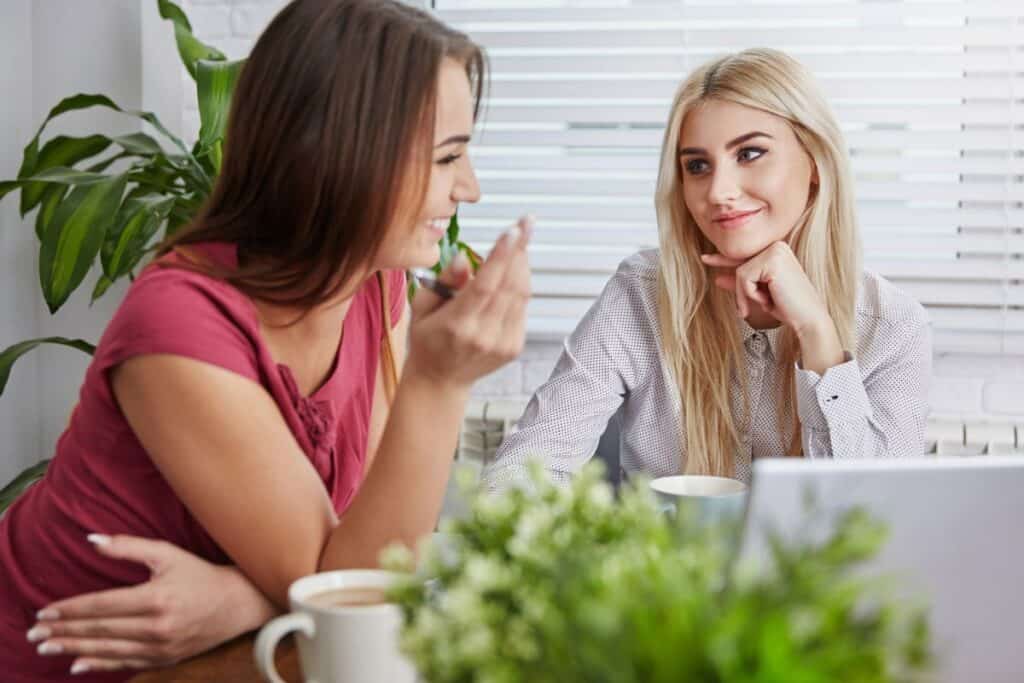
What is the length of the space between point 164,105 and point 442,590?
84.4 inches

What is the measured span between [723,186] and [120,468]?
3.19 feet

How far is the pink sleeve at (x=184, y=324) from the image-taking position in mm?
1043

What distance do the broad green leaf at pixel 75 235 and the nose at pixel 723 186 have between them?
100 centimetres

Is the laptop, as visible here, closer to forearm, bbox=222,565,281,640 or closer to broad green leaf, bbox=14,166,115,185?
forearm, bbox=222,565,281,640

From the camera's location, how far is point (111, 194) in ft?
6.59

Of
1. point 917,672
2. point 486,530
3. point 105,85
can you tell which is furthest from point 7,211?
point 917,672

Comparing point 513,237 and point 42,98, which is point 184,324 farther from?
point 42,98

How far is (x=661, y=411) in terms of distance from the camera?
5.84ft

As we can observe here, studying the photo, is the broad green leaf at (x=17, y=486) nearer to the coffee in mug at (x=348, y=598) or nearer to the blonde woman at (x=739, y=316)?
the blonde woman at (x=739, y=316)

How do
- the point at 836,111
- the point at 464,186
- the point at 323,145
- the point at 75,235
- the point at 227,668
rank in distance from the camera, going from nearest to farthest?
the point at 227,668
the point at 323,145
the point at 464,186
the point at 75,235
the point at 836,111

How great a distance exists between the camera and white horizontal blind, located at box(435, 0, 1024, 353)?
237cm

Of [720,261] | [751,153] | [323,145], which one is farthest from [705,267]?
[323,145]

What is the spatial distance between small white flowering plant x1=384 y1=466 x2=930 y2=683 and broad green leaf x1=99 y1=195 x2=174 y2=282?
159 cm

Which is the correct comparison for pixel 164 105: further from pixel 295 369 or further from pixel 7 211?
pixel 295 369
